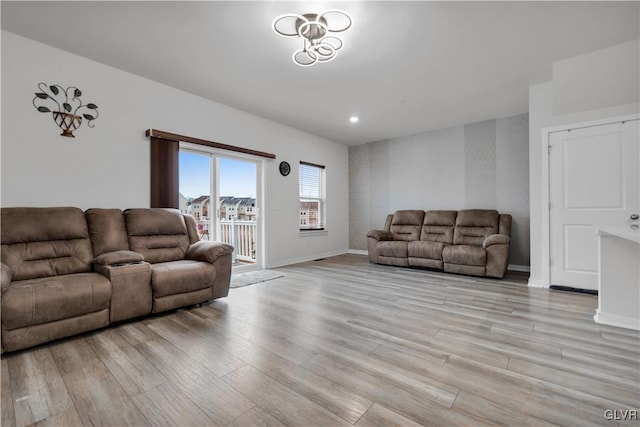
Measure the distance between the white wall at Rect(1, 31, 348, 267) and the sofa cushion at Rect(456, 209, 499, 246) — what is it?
3861mm

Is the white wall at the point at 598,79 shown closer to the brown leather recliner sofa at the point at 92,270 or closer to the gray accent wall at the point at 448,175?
the gray accent wall at the point at 448,175

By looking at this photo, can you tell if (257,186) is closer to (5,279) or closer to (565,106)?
(5,279)

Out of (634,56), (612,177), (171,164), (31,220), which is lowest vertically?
(31,220)

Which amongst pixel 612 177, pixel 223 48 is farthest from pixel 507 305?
pixel 223 48

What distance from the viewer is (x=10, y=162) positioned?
264cm

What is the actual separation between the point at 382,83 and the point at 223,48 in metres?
1.98

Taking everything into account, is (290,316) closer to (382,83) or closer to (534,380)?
(534,380)

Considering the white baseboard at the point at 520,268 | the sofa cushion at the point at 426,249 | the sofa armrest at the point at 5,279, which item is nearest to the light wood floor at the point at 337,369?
the sofa armrest at the point at 5,279

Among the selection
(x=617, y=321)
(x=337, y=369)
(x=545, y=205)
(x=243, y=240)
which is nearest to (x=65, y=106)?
(x=243, y=240)

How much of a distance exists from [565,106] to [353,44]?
→ 9.48 feet

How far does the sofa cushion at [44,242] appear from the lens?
7.89 ft

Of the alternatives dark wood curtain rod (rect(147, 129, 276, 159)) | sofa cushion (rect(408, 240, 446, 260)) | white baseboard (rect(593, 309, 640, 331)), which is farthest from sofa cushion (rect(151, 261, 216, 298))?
white baseboard (rect(593, 309, 640, 331))

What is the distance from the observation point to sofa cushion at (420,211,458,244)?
525 centimetres

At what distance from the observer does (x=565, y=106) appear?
3545 mm
